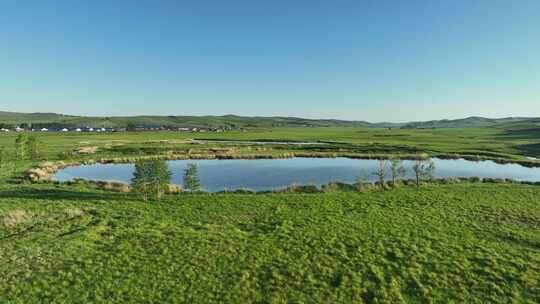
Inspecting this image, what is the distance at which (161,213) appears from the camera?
86.9 feet

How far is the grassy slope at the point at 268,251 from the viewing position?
1437cm

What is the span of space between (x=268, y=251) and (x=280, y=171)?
3883cm

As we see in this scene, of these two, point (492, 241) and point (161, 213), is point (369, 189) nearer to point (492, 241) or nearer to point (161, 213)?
point (492, 241)

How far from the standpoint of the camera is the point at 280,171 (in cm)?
5728

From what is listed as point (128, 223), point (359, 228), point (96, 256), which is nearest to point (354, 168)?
point (359, 228)

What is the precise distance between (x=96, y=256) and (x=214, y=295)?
28.6 ft

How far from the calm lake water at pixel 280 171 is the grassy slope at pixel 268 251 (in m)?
17.7

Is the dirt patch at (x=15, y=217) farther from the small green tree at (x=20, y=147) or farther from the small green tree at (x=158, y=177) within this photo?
the small green tree at (x=20, y=147)

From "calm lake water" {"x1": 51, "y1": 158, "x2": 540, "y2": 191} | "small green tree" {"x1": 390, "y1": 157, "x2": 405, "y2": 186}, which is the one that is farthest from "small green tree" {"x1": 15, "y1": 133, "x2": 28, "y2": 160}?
"small green tree" {"x1": 390, "y1": 157, "x2": 405, "y2": 186}

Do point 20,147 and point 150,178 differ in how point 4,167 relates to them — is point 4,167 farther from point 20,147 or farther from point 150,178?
point 150,178

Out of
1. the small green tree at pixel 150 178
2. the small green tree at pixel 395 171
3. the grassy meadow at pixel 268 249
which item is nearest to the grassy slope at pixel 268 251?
the grassy meadow at pixel 268 249

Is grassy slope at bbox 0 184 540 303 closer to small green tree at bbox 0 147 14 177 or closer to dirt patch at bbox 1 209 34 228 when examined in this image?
dirt patch at bbox 1 209 34 228

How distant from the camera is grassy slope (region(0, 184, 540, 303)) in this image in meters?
14.4

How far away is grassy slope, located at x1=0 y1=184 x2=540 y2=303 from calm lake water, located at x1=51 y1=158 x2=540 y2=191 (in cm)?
1766
